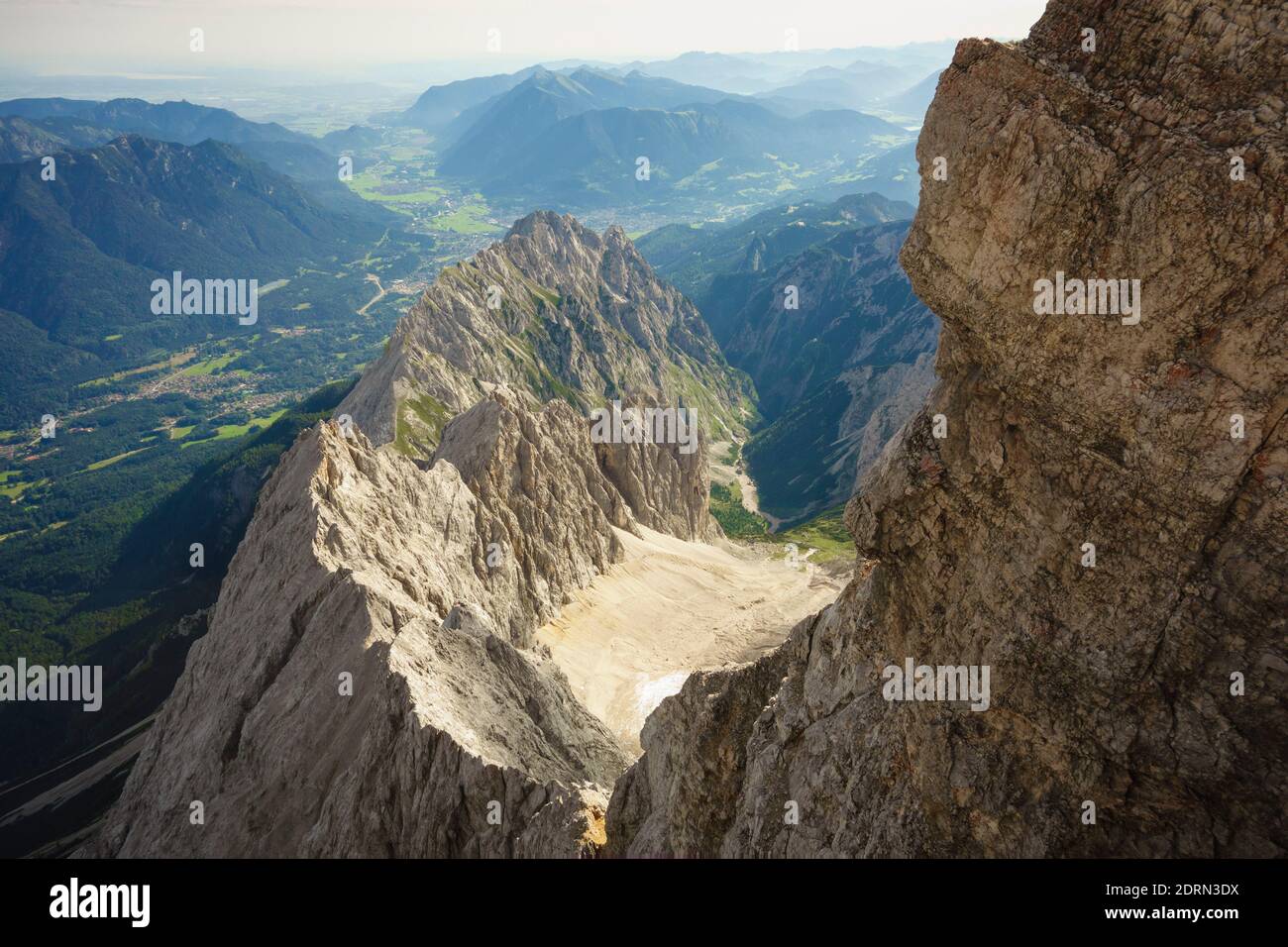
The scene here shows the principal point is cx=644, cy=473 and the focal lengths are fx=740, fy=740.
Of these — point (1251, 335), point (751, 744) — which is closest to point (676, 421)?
point (751, 744)

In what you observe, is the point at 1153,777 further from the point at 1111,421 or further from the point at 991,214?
the point at 991,214
